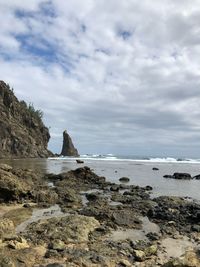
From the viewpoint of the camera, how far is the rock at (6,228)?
60.9 ft

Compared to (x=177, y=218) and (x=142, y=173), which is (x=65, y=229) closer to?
(x=177, y=218)

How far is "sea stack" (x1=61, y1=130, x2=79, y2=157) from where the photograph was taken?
633ft

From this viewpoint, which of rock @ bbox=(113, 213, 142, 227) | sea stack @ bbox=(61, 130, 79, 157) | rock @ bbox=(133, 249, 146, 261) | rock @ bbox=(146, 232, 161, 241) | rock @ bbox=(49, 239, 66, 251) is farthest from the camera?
sea stack @ bbox=(61, 130, 79, 157)

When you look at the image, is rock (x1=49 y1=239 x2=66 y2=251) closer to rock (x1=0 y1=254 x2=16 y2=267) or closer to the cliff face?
rock (x1=0 y1=254 x2=16 y2=267)

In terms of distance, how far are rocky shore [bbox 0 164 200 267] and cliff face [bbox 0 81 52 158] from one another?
101710mm

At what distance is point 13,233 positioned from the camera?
19141mm

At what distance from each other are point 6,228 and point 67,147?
17499cm

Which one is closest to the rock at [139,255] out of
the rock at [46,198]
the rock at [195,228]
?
the rock at [195,228]

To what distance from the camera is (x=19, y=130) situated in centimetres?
15062

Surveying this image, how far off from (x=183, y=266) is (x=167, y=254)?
4520 millimetres

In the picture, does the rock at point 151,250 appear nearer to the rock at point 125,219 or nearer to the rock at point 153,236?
the rock at point 153,236

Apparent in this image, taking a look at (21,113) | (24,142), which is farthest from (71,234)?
(21,113)

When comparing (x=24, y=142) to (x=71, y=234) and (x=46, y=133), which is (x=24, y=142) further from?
(x=71, y=234)

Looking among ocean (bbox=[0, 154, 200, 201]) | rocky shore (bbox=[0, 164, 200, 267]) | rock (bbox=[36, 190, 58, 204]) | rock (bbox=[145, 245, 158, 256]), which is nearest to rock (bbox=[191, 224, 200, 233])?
rocky shore (bbox=[0, 164, 200, 267])
